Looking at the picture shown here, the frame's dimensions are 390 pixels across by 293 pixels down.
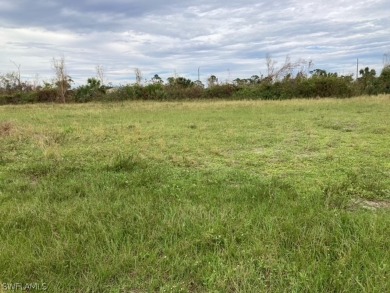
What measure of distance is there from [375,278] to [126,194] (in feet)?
9.33

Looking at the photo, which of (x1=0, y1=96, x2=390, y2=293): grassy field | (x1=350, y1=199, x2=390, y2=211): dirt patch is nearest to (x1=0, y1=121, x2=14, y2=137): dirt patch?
(x1=0, y1=96, x2=390, y2=293): grassy field

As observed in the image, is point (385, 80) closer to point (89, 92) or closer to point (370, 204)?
point (89, 92)

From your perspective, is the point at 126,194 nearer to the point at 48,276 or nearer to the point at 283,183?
the point at 48,276

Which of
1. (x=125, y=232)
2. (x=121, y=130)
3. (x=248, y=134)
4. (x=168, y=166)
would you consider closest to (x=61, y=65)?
(x=121, y=130)

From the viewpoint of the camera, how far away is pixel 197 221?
3369 millimetres

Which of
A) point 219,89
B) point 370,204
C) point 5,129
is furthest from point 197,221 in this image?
point 219,89

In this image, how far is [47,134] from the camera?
30.3 ft

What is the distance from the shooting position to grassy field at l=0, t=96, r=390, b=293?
8.31 ft

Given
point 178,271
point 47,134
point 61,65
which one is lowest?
point 178,271

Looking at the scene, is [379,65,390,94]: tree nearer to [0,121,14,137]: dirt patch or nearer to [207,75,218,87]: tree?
[207,75,218,87]: tree

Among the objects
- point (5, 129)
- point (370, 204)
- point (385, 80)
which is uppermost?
point (385, 80)

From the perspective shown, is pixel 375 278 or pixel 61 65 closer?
pixel 375 278

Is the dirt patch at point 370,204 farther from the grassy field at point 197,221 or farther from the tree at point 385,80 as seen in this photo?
the tree at point 385,80

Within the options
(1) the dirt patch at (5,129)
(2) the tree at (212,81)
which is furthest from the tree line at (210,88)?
(1) the dirt patch at (5,129)
